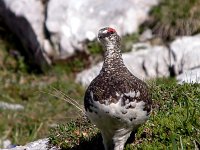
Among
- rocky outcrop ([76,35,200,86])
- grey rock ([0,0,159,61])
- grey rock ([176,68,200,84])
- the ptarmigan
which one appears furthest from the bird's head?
grey rock ([0,0,159,61])

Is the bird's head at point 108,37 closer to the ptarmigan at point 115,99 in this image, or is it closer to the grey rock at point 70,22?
the ptarmigan at point 115,99

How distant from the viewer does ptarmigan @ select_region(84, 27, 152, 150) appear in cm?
558

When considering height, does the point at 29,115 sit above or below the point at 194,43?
below

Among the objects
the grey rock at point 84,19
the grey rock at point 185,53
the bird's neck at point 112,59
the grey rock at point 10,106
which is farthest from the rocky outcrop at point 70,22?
the bird's neck at point 112,59

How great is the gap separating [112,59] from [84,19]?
8.90 meters

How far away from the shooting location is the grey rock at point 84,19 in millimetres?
14539

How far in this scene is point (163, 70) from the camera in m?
13.2

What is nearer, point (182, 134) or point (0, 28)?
point (182, 134)

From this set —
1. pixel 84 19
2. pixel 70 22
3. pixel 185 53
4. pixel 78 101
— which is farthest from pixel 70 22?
pixel 78 101

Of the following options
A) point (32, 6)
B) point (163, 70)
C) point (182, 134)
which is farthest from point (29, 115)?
point (182, 134)

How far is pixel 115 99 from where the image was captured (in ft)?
18.3

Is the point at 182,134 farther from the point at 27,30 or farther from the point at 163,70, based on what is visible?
the point at 27,30

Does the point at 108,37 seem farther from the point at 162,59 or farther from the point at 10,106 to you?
the point at 162,59

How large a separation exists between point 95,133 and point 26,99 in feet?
21.3
